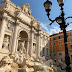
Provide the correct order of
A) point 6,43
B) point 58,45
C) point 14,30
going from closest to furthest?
point 6,43 → point 14,30 → point 58,45

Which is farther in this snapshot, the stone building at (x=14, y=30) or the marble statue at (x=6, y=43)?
the stone building at (x=14, y=30)

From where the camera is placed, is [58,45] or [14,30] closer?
[14,30]

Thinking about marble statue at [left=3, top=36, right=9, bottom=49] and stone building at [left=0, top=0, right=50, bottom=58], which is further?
stone building at [left=0, top=0, right=50, bottom=58]

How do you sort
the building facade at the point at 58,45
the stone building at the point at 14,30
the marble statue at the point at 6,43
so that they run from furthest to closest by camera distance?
the building facade at the point at 58,45, the stone building at the point at 14,30, the marble statue at the point at 6,43

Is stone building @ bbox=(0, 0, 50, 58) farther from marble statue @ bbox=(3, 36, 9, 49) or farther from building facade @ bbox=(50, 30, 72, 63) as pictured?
building facade @ bbox=(50, 30, 72, 63)

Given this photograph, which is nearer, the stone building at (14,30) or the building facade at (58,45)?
the stone building at (14,30)

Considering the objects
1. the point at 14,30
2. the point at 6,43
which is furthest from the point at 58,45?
the point at 6,43

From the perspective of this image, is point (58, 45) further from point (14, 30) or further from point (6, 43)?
point (6, 43)

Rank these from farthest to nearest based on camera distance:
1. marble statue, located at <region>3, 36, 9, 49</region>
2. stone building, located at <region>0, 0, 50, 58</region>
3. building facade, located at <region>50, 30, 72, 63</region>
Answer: building facade, located at <region>50, 30, 72, 63</region> < stone building, located at <region>0, 0, 50, 58</region> < marble statue, located at <region>3, 36, 9, 49</region>

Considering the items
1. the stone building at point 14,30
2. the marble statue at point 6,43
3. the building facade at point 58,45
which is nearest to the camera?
the marble statue at point 6,43

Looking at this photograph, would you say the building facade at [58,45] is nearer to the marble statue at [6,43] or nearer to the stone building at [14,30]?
the stone building at [14,30]

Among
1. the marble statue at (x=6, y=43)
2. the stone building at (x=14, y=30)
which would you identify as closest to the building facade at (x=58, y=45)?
the stone building at (x=14, y=30)

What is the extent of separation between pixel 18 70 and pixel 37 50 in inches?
513

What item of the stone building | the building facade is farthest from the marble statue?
the building facade
